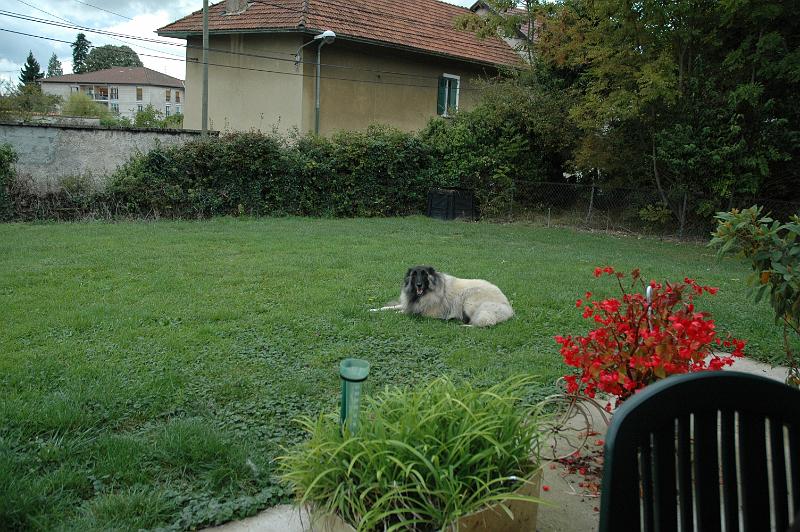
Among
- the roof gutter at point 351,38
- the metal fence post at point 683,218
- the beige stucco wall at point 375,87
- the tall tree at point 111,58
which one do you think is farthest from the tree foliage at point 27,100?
the tall tree at point 111,58

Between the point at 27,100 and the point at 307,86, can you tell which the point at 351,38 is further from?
the point at 27,100

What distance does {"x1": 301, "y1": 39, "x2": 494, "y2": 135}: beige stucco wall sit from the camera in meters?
21.1

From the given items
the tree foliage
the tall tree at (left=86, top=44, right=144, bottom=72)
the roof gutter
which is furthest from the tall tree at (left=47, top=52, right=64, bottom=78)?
the roof gutter

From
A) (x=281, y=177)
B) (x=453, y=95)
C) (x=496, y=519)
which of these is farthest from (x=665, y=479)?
(x=453, y=95)

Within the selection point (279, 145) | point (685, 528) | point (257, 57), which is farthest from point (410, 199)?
point (685, 528)

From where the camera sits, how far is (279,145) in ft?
53.8

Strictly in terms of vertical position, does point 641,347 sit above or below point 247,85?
below

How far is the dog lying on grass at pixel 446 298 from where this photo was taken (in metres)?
6.54

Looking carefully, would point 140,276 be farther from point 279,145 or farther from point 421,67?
point 421,67

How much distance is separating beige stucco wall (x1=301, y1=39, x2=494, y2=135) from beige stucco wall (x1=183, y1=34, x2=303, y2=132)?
759 millimetres

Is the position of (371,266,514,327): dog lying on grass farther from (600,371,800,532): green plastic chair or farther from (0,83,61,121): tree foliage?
(0,83,61,121): tree foliage

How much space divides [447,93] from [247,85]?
25.5 ft

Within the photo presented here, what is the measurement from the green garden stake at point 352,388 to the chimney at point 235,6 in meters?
22.8

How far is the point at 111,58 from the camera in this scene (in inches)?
3898
